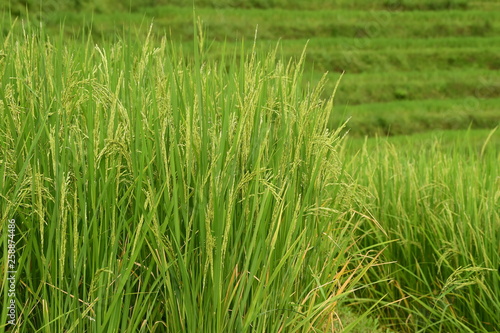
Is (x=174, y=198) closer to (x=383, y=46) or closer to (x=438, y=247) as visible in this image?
(x=438, y=247)

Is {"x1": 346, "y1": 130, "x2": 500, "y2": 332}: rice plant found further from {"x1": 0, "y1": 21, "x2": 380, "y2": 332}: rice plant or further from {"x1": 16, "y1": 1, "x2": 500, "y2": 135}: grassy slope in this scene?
{"x1": 16, "y1": 1, "x2": 500, "y2": 135}: grassy slope

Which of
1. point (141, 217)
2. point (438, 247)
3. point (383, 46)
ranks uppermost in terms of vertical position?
point (141, 217)

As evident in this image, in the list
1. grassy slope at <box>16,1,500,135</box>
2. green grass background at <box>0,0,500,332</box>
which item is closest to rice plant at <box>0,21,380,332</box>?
green grass background at <box>0,0,500,332</box>

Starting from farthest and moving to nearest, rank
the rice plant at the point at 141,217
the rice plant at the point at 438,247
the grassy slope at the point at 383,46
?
the grassy slope at the point at 383,46
the rice plant at the point at 438,247
the rice plant at the point at 141,217

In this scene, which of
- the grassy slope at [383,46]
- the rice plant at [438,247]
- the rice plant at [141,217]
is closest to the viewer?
the rice plant at [141,217]

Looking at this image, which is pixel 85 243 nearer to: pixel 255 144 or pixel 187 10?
pixel 255 144

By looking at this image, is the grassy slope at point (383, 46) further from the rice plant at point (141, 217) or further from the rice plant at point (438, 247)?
the rice plant at point (141, 217)

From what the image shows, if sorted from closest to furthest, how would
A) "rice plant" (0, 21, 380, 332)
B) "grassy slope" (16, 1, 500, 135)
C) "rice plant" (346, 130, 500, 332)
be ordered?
"rice plant" (0, 21, 380, 332) < "rice plant" (346, 130, 500, 332) < "grassy slope" (16, 1, 500, 135)

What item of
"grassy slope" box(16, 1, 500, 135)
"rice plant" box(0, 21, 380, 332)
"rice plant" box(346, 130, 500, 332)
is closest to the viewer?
"rice plant" box(0, 21, 380, 332)

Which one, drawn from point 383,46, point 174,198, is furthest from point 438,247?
point 383,46

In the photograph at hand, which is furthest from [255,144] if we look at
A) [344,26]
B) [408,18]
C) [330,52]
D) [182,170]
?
[408,18]

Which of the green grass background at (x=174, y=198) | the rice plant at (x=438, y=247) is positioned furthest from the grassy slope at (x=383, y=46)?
the green grass background at (x=174, y=198)

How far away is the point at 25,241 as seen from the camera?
1.49 m

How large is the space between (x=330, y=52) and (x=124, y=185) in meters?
16.8
